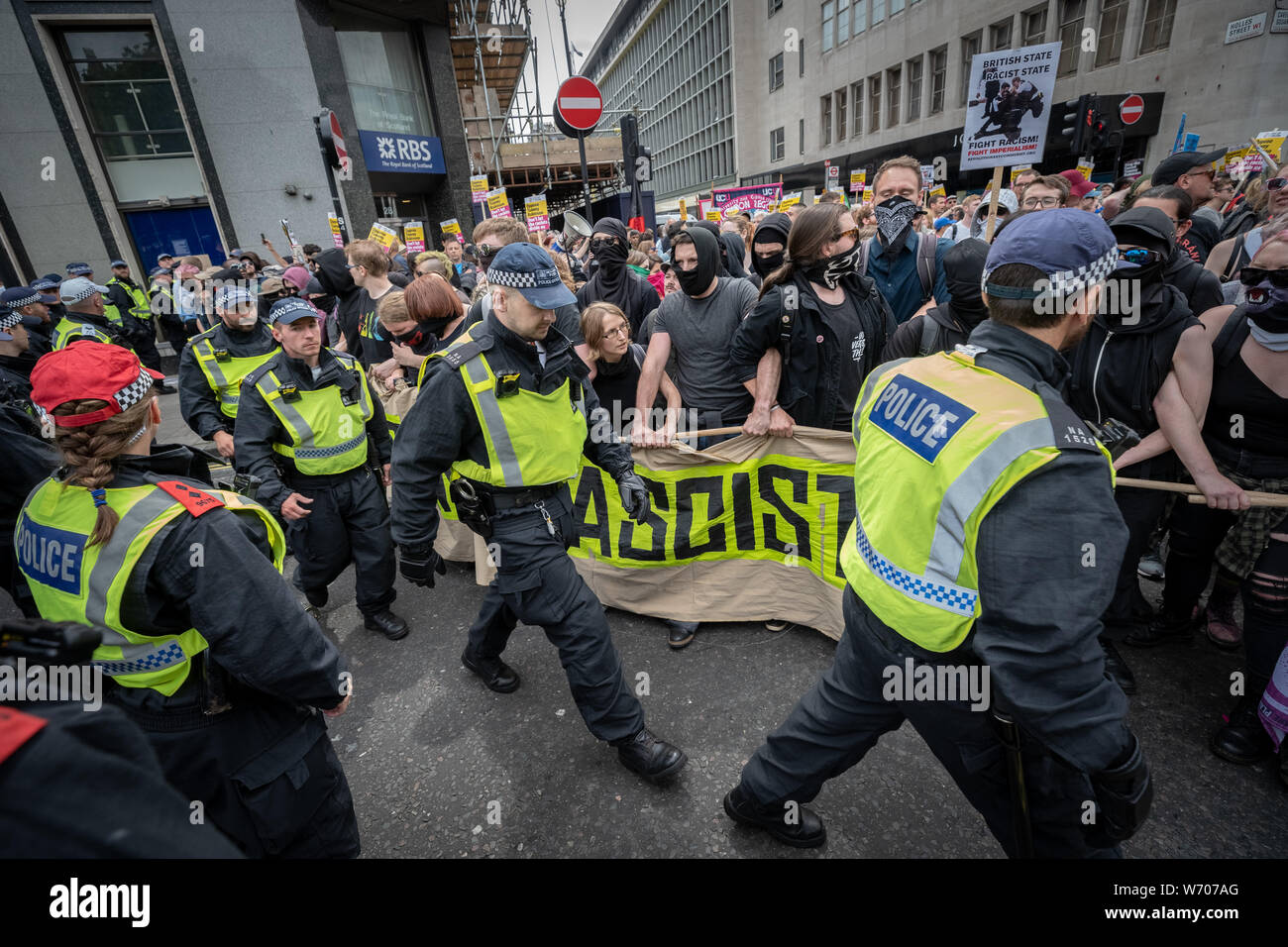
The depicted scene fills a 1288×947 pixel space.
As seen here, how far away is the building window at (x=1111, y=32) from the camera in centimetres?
2200

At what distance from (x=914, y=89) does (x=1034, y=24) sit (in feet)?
23.5

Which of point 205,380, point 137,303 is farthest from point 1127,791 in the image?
point 137,303

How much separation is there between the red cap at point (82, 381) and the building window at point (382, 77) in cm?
1628

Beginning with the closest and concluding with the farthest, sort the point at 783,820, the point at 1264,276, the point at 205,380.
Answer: the point at 783,820 → the point at 1264,276 → the point at 205,380

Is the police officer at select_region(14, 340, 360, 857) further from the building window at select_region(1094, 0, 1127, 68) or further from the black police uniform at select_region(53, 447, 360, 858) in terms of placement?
the building window at select_region(1094, 0, 1127, 68)

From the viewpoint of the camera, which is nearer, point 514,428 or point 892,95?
point 514,428

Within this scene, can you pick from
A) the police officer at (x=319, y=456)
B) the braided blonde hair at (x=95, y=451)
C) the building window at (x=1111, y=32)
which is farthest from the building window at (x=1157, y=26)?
the braided blonde hair at (x=95, y=451)

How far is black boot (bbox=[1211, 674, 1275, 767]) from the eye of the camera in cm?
245

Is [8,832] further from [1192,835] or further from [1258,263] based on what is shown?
[1258,263]

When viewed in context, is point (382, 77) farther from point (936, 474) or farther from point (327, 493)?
point (936, 474)

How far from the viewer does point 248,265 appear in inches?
400

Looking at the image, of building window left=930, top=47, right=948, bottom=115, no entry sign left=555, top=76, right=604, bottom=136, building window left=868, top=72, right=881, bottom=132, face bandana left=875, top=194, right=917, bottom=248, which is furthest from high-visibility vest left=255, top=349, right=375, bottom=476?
building window left=868, top=72, right=881, bottom=132

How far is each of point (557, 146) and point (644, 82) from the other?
6153 cm

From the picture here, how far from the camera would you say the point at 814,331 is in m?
3.40
